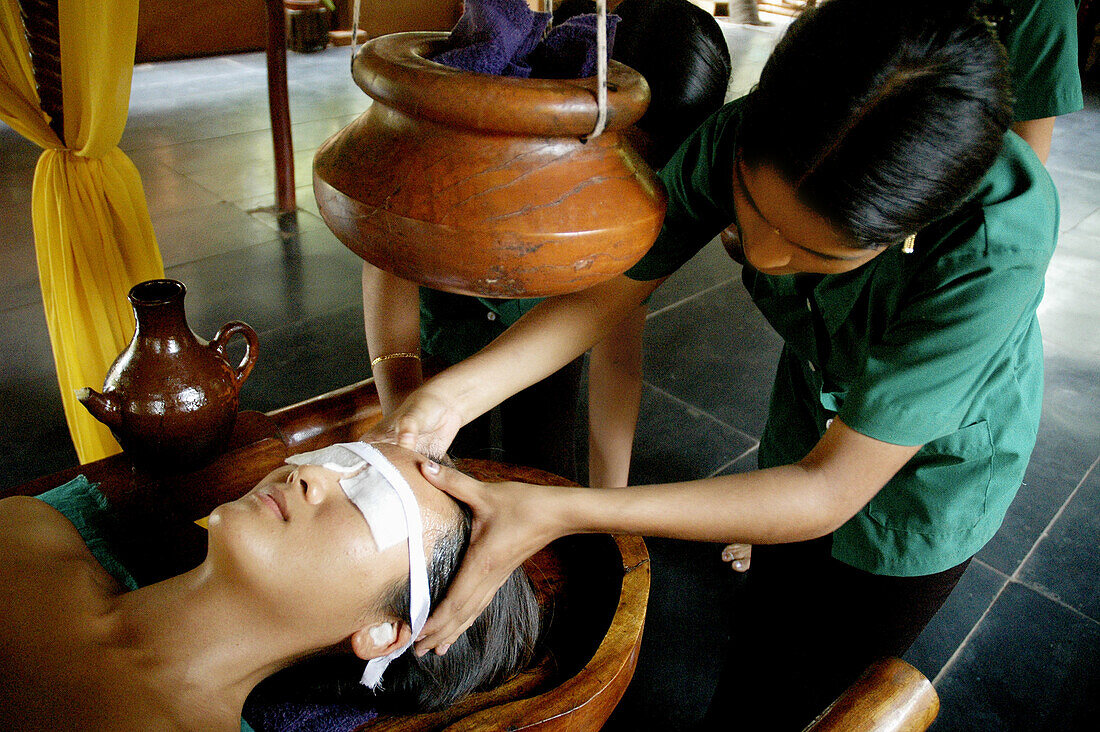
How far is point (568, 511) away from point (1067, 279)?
14.5 feet

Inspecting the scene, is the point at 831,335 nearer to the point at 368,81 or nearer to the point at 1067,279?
the point at 368,81

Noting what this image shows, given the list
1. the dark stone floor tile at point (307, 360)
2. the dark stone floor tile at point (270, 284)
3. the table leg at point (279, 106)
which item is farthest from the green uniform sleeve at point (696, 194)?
the table leg at point (279, 106)

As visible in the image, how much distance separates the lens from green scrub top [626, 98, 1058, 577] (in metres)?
0.91

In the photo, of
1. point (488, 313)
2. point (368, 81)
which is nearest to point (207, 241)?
point (488, 313)

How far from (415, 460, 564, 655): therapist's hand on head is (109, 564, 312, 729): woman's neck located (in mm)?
238

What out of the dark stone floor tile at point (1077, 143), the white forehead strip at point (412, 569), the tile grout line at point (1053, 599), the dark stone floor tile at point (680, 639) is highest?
the white forehead strip at point (412, 569)

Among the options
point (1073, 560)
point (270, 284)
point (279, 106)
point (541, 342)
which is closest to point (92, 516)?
point (541, 342)

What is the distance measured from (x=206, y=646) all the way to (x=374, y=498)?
0.99ft

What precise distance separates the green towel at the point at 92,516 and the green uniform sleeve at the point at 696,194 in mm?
954

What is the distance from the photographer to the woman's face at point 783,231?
0.82 m

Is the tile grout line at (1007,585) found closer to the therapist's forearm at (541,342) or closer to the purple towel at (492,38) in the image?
the therapist's forearm at (541,342)

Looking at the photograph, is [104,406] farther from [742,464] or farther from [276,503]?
[742,464]

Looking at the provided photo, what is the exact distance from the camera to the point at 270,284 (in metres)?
3.60

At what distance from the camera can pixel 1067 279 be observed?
165 inches
